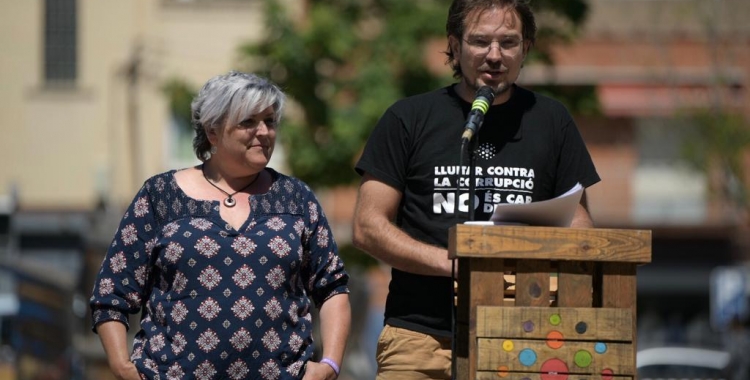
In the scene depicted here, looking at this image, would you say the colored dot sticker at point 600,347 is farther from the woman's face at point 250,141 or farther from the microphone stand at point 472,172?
the woman's face at point 250,141

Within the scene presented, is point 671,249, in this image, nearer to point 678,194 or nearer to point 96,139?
point 678,194

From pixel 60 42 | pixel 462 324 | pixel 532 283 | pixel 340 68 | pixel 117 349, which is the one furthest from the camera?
pixel 60 42

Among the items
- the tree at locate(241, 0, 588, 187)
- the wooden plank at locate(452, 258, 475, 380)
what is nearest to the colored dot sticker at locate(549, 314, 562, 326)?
the wooden plank at locate(452, 258, 475, 380)

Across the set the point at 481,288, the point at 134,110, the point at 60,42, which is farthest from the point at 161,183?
the point at 60,42

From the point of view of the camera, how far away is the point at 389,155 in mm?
5434

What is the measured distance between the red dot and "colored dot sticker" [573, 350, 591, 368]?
0.04 meters

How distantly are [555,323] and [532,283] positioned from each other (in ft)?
0.51

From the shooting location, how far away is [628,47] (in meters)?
33.0

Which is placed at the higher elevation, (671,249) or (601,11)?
(601,11)

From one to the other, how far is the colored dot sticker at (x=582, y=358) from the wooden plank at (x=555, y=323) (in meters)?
0.05

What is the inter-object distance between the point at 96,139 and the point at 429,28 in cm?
1379

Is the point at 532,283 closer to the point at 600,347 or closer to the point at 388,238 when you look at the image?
the point at 600,347

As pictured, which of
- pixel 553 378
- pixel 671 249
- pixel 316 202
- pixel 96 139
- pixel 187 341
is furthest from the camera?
pixel 671 249

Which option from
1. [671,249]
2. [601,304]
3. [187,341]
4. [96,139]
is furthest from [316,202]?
[671,249]
